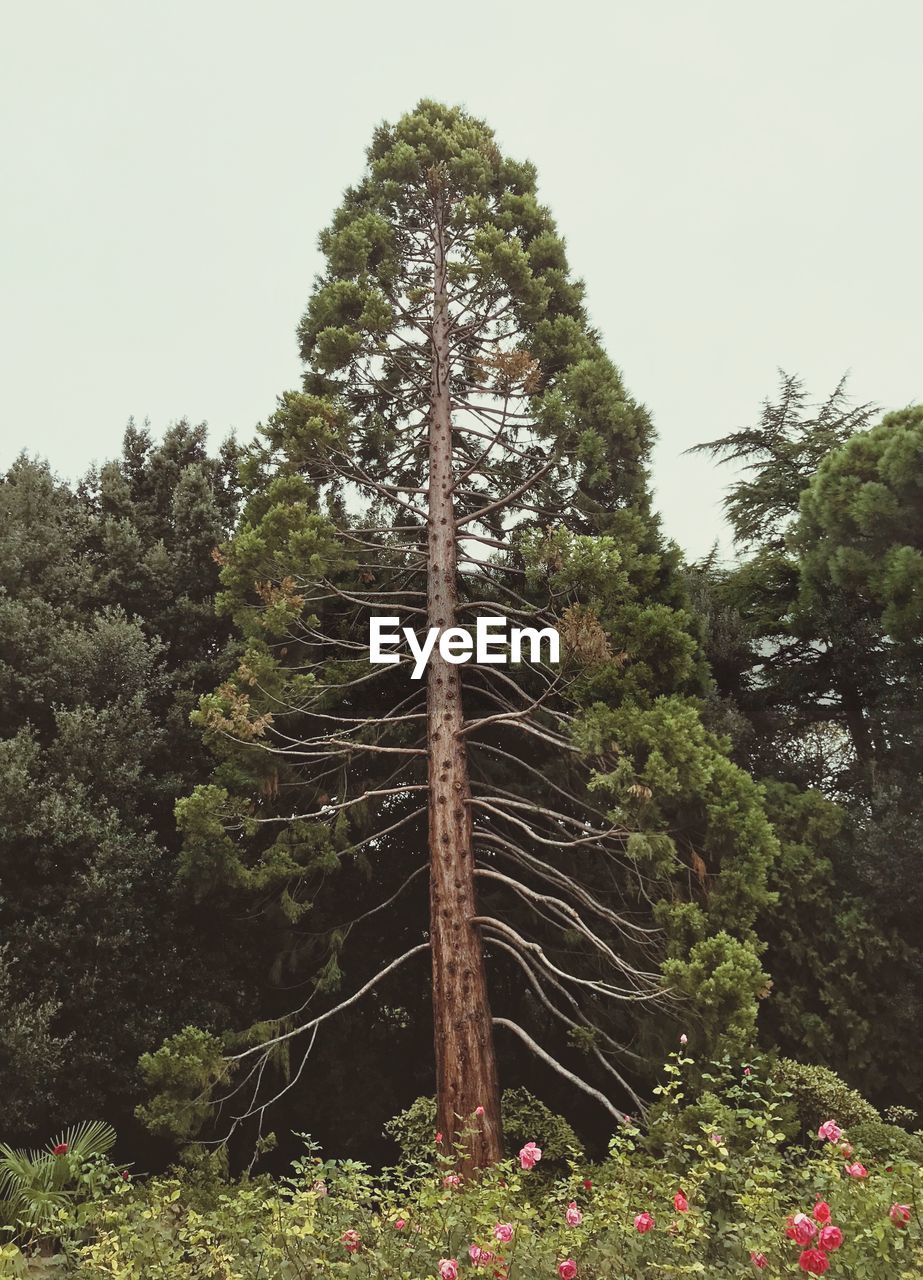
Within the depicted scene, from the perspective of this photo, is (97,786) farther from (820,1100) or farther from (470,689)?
(820,1100)

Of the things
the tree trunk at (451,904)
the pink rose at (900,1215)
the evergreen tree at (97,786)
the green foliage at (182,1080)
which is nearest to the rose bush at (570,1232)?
the pink rose at (900,1215)

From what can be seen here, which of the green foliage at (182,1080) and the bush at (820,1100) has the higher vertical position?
the green foliage at (182,1080)

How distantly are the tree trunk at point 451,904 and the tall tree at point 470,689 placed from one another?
3 cm

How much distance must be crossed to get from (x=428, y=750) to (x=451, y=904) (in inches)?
60.6

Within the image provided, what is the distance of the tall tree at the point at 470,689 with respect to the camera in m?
7.41

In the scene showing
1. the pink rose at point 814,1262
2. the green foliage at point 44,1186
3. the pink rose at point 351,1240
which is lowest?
the green foliage at point 44,1186

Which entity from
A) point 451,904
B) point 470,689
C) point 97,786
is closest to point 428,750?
point 451,904

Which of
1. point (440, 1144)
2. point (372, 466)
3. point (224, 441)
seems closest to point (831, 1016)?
point (440, 1144)

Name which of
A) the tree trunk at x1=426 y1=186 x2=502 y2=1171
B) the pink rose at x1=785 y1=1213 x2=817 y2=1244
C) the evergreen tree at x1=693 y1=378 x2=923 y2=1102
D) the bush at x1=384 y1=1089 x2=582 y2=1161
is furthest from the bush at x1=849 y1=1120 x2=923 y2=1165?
the pink rose at x1=785 y1=1213 x2=817 y2=1244

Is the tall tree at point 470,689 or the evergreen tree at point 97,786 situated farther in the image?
the evergreen tree at point 97,786

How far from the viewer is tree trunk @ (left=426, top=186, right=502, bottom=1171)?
6.86 metres

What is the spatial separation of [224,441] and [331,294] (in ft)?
13.2

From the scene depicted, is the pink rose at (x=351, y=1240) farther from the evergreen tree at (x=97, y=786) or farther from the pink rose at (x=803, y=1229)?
the evergreen tree at (x=97, y=786)

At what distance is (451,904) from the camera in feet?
25.0
